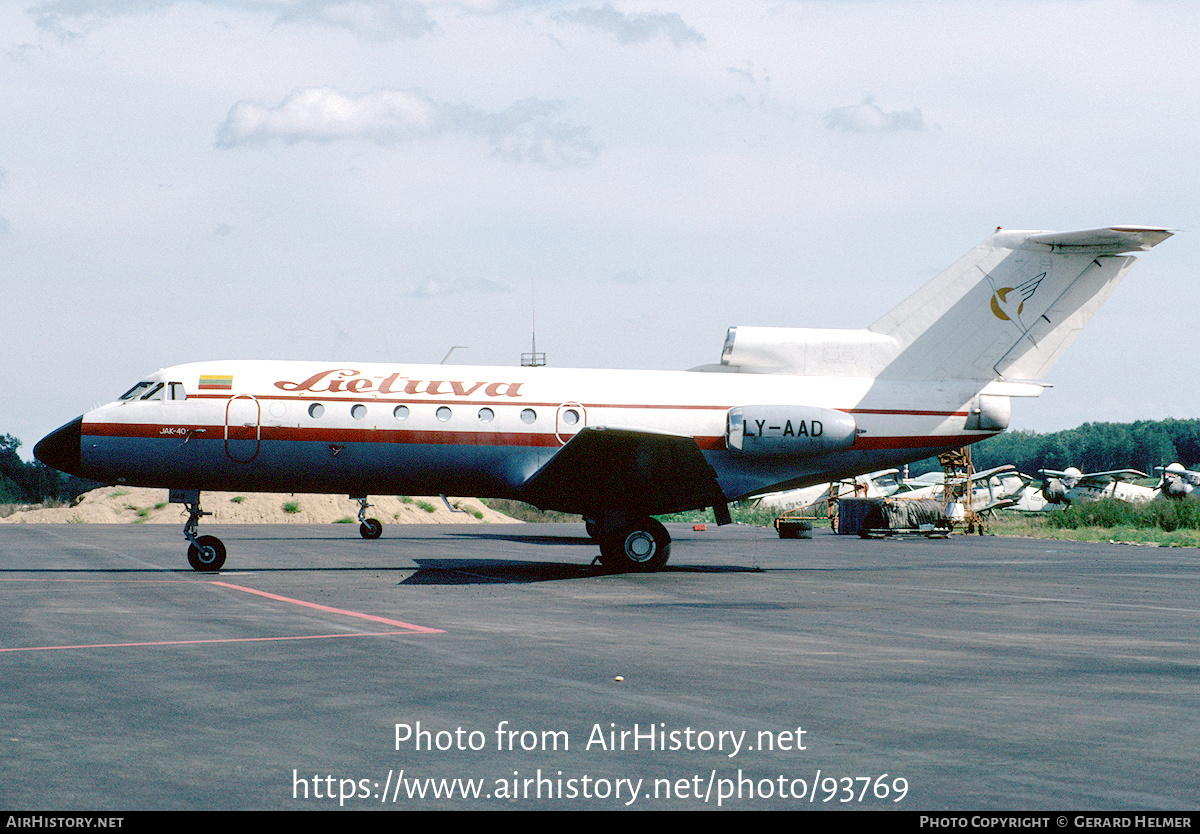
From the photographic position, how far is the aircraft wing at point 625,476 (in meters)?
19.5

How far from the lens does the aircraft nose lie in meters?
20.7

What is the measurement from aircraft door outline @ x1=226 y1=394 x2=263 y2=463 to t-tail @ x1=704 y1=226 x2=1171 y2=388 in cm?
912

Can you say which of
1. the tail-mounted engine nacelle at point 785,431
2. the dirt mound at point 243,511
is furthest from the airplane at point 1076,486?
the tail-mounted engine nacelle at point 785,431

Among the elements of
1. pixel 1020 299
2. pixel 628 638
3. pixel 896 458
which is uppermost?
pixel 1020 299

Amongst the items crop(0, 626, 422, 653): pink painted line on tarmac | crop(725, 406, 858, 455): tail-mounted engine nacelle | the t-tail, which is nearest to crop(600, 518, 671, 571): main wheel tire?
crop(725, 406, 858, 455): tail-mounted engine nacelle

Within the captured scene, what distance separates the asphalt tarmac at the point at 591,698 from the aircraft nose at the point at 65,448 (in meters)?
3.62

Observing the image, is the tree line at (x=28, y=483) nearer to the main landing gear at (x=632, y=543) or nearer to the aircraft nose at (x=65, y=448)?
the aircraft nose at (x=65, y=448)

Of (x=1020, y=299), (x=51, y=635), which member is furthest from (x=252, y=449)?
(x=1020, y=299)

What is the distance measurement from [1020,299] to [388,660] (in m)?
16.6

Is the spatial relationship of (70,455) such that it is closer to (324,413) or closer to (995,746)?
(324,413)

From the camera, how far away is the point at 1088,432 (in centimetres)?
16375

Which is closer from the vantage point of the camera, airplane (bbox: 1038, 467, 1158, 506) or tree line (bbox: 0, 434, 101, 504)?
airplane (bbox: 1038, 467, 1158, 506)

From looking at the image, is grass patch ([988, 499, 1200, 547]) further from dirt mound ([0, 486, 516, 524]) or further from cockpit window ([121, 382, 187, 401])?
cockpit window ([121, 382, 187, 401])

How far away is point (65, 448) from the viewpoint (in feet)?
68.1
